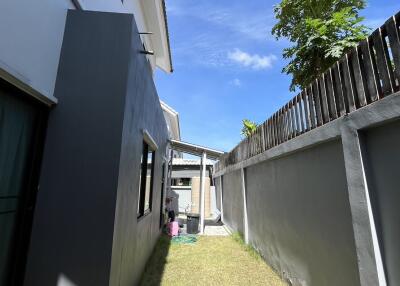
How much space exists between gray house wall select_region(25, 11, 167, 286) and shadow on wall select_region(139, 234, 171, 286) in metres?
1.42

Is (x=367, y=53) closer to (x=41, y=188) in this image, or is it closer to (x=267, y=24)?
(x=41, y=188)

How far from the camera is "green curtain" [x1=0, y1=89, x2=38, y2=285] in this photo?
1.79 m

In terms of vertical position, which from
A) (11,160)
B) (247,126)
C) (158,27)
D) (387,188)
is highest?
(158,27)

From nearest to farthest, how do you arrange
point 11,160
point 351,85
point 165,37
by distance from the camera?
point 11,160
point 351,85
point 165,37

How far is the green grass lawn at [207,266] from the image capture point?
4078 millimetres

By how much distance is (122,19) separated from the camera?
8.83ft

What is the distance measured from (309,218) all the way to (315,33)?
5.94m

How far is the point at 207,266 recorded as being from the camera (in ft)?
15.9

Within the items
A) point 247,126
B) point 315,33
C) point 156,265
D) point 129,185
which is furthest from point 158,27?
point 247,126

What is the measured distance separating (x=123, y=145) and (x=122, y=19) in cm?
146

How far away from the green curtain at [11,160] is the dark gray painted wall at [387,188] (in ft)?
10.00

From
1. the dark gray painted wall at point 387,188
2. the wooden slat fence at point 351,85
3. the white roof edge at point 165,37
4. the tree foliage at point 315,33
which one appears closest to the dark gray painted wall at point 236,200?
the wooden slat fence at point 351,85

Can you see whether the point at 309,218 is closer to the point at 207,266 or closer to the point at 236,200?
the point at 207,266

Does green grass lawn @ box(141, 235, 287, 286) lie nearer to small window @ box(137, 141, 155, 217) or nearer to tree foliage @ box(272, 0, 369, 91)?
small window @ box(137, 141, 155, 217)
